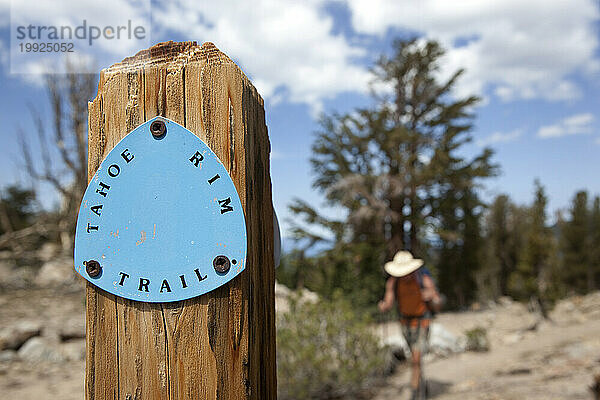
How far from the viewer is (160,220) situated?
1245mm

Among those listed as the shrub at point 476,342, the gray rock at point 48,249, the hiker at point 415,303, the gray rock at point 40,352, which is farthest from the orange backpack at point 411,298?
the gray rock at point 48,249

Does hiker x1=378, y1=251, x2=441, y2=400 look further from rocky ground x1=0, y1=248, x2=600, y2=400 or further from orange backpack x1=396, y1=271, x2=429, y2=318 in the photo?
rocky ground x1=0, y1=248, x2=600, y2=400

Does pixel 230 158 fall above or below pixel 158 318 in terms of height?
above

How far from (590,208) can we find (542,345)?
1104cm

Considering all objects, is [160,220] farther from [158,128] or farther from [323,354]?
[323,354]

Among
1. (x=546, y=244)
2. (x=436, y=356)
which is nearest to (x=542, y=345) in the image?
(x=436, y=356)

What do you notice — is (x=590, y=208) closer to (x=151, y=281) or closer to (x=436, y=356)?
(x=436, y=356)

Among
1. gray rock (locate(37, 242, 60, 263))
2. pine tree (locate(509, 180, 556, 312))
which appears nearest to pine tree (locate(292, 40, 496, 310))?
pine tree (locate(509, 180, 556, 312))

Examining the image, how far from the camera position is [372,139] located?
14.0 meters

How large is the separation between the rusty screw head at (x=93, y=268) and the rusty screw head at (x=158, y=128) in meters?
0.37

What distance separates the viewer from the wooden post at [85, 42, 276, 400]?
46.9 inches

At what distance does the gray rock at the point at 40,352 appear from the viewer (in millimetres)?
7719

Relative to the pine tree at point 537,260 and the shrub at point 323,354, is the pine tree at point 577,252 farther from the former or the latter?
the shrub at point 323,354

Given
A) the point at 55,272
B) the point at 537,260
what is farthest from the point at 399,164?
the point at 55,272
